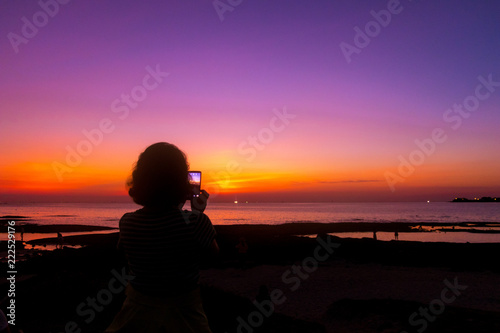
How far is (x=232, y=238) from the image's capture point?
3166 cm

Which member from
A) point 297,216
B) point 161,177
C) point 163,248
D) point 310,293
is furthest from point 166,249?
point 297,216

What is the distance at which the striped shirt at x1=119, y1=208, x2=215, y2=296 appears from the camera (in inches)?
91.7

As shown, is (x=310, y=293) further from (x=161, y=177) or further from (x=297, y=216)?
(x=297, y=216)

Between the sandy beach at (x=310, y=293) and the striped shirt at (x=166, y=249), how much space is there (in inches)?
292

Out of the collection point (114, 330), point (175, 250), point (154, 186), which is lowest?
→ point (114, 330)

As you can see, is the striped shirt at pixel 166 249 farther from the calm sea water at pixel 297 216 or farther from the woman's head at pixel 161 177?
the calm sea water at pixel 297 216

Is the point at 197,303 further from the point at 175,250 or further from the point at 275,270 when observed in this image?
the point at 275,270

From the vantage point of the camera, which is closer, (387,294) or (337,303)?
(337,303)

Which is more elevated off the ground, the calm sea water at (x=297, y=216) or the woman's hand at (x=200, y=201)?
the woman's hand at (x=200, y=201)

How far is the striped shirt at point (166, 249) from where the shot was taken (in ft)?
7.64

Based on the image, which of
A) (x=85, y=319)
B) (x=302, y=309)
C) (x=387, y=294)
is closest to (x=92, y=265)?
(x=85, y=319)

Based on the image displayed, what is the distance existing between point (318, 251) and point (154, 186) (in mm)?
24337

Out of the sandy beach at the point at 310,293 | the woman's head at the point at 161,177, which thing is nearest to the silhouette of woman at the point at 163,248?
the woman's head at the point at 161,177

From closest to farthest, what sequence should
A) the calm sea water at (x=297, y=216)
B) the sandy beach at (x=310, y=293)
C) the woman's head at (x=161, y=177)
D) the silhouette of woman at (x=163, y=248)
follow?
the silhouette of woman at (x=163, y=248)
the woman's head at (x=161, y=177)
the sandy beach at (x=310, y=293)
the calm sea water at (x=297, y=216)
